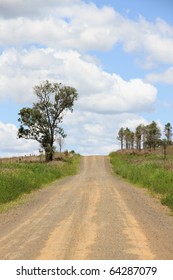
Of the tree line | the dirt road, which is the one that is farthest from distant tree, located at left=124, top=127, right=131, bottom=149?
the dirt road

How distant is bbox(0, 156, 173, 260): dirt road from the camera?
39.5 ft

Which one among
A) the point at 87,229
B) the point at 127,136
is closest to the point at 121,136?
the point at 127,136

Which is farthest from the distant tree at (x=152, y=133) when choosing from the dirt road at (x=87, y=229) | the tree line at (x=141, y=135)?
the dirt road at (x=87, y=229)

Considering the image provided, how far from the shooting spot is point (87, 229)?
51.3ft

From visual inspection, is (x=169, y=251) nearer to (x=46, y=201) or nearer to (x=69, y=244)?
(x=69, y=244)

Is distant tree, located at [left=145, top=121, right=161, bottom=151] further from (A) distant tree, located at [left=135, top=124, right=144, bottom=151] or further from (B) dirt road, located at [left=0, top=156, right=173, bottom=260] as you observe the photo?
(B) dirt road, located at [left=0, top=156, right=173, bottom=260]

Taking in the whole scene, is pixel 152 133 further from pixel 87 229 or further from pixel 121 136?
pixel 87 229

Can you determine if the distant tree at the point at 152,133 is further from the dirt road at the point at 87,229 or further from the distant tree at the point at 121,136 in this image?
the dirt road at the point at 87,229

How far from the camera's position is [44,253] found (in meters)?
11.9

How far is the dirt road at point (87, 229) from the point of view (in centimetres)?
1203

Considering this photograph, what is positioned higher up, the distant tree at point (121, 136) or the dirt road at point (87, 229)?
the distant tree at point (121, 136)

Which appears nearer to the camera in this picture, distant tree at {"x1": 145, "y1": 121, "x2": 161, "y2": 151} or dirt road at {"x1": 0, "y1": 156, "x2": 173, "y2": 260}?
dirt road at {"x1": 0, "y1": 156, "x2": 173, "y2": 260}
